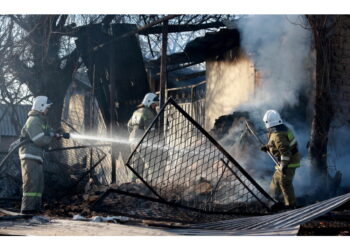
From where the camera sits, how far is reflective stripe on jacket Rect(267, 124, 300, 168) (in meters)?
6.52

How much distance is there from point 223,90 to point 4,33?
4.41 metres

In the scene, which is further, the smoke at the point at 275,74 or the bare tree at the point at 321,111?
the smoke at the point at 275,74

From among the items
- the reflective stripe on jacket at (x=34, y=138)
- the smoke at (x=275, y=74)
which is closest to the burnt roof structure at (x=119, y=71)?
the smoke at (x=275, y=74)

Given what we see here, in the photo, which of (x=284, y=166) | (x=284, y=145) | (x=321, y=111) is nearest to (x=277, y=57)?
(x=321, y=111)

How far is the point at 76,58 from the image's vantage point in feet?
35.1

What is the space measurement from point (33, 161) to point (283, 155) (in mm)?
3460

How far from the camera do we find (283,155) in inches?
257

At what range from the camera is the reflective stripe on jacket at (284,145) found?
6.52 m

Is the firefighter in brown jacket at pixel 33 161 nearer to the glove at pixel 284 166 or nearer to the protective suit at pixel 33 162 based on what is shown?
the protective suit at pixel 33 162

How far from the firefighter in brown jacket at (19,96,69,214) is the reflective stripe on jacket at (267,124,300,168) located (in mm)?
3161

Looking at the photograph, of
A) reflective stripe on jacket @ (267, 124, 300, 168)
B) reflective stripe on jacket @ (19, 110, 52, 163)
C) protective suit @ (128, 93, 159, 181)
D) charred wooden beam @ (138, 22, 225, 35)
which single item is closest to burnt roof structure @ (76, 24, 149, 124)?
charred wooden beam @ (138, 22, 225, 35)

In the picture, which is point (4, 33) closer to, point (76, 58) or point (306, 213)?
point (76, 58)

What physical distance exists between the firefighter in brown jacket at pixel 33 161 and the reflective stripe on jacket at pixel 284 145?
10.4ft
